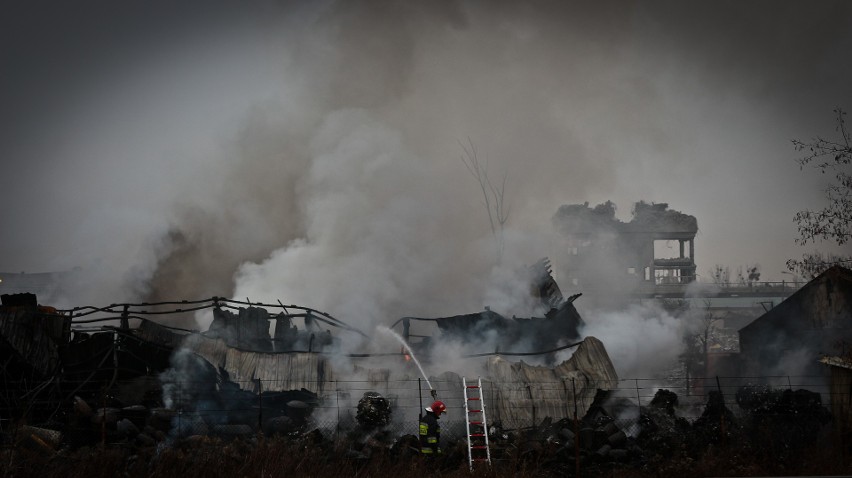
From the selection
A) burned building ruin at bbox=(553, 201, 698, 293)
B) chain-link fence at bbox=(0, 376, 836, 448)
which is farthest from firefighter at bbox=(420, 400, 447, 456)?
burned building ruin at bbox=(553, 201, 698, 293)

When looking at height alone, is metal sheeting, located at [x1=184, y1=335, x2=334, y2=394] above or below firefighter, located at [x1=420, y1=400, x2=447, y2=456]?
above

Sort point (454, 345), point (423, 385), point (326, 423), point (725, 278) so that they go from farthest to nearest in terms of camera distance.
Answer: point (725, 278) → point (454, 345) → point (423, 385) → point (326, 423)

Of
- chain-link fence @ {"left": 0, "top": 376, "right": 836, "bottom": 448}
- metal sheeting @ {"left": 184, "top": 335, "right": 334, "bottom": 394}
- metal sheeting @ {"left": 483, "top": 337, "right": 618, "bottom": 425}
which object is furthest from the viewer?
metal sheeting @ {"left": 184, "top": 335, "right": 334, "bottom": 394}

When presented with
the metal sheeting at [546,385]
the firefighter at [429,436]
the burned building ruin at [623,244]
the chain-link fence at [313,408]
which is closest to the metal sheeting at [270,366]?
the chain-link fence at [313,408]

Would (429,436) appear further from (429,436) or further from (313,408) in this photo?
(313,408)

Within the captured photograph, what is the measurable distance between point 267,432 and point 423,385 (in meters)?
4.47

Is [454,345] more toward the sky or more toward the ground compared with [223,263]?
more toward the ground

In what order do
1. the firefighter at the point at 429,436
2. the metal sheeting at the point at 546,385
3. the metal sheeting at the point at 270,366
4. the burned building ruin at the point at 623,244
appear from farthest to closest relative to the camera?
the burned building ruin at the point at 623,244 < the metal sheeting at the point at 270,366 < the metal sheeting at the point at 546,385 < the firefighter at the point at 429,436

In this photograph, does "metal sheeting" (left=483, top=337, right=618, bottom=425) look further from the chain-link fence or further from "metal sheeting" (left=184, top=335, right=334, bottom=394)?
"metal sheeting" (left=184, top=335, right=334, bottom=394)

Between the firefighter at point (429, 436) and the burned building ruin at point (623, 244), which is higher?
the burned building ruin at point (623, 244)

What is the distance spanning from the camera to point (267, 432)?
18.4 m

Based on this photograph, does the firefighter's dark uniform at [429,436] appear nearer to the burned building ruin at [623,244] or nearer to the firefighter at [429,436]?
the firefighter at [429,436]

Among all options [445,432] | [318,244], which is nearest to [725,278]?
[318,244]

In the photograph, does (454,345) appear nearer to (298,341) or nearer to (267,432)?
(298,341)
